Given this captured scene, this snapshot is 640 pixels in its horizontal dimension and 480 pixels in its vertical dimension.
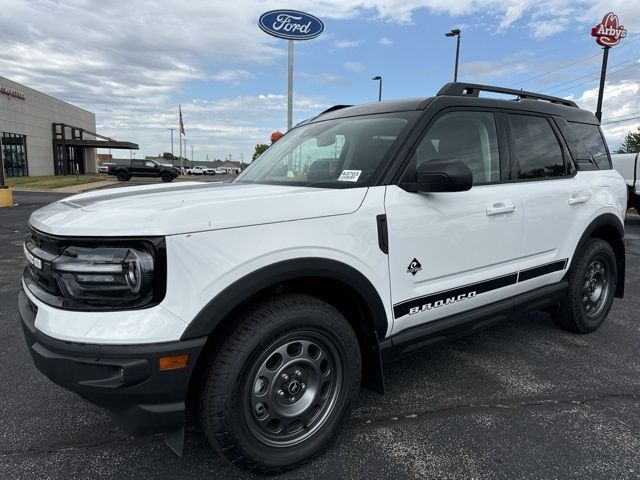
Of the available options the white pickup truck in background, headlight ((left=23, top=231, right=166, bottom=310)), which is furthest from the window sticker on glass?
the white pickup truck in background

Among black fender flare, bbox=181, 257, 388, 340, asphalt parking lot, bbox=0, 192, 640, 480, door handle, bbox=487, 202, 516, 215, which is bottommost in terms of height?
asphalt parking lot, bbox=0, 192, 640, 480

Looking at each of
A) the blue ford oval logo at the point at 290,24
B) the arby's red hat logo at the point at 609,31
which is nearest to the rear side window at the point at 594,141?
the blue ford oval logo at the point at 290,24

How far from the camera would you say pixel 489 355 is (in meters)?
3.76

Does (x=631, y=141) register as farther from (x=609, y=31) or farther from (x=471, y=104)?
(x=471, y=104)

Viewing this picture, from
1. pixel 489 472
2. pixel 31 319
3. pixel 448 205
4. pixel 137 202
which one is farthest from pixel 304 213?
pixel 489 472

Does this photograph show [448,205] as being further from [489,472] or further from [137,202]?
[137,202]

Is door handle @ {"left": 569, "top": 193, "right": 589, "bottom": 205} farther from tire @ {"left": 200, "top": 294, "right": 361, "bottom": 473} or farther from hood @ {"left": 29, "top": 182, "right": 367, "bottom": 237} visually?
tire @ {"left": 200, "top": 294, "right": 361, "bottom": 473}

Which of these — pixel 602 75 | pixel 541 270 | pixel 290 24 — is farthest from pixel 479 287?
pixel 602 75

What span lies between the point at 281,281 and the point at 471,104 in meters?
1.80

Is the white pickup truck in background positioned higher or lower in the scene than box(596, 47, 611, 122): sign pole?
lower

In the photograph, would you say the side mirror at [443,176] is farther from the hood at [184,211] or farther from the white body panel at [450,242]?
the hood at [184,211]

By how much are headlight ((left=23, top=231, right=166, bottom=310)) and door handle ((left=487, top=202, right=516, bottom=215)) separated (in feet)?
6.71

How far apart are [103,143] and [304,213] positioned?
164ft

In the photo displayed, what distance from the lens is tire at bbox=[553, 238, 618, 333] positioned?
388 cm
